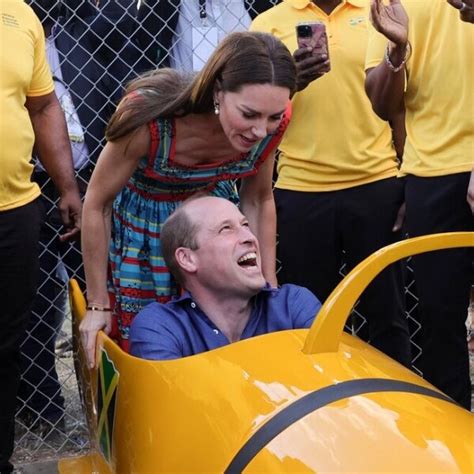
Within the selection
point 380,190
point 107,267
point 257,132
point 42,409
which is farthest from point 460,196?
point 42,409

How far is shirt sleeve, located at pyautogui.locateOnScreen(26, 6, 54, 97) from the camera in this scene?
127 inches

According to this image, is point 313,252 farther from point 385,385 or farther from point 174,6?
point 385,385

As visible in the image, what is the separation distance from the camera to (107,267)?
2.95 meters

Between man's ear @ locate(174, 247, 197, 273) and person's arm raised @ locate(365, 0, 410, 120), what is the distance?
0.98 m

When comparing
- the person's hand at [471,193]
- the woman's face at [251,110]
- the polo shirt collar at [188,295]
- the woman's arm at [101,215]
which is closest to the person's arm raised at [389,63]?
the person's hand at [471,193]

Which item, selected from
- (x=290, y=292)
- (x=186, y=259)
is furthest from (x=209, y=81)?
(x=290, y=292)

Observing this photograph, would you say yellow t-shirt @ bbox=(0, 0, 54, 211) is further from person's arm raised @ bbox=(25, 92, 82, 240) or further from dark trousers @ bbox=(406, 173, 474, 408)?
dark trousers @ bbox=(406, 173, 474, 408)

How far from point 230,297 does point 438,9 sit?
1.23 m

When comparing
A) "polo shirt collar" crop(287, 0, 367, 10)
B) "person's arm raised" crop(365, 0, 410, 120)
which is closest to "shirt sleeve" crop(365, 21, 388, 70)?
"person's arm raised" crop(365, 0, 410, 120)

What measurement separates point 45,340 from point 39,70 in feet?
4.23

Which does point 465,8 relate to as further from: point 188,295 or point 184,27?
point 184,27

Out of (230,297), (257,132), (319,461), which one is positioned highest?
(257,132)

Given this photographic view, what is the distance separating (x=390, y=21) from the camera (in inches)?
120

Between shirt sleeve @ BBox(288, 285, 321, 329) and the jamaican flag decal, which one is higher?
shirt sleeve @ BBox(288, 285, 321, 329)
